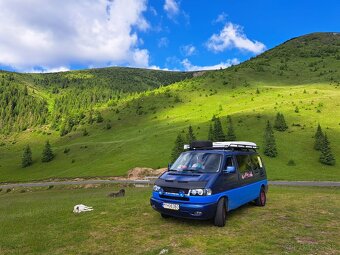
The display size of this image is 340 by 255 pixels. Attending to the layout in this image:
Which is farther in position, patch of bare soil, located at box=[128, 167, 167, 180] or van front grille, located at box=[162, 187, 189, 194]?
patch of bare soil, located at box=[128, 167, 167, 180]

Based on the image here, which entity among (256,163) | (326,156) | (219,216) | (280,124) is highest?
(280,124)

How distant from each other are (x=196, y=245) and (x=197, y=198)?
1.90m

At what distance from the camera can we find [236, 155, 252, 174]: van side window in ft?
46.7

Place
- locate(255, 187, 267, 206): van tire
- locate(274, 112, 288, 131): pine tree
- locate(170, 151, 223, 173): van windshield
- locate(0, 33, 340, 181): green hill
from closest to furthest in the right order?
1. locate(170, 151, 223, 173): van windshield
2. locate(255, 187, 267, 206): van tire
3. locate(0, 33, 340, 181): green hill
4. locate(274, 112, 288, 131): pine tree

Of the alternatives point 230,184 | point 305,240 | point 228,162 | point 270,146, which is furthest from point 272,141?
point 305,240

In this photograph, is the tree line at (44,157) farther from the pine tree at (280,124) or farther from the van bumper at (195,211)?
the van bumper at (195,211)

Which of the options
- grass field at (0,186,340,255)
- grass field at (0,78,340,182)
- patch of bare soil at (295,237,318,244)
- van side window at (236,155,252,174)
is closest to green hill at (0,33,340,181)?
grass field at (0,78,340,182)

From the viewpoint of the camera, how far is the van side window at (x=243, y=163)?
1424cm

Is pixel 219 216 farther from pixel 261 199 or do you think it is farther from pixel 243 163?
pixel 261 199

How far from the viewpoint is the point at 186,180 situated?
1178 centimetres

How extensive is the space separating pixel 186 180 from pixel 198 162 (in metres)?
1.63

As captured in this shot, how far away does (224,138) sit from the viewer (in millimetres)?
69438

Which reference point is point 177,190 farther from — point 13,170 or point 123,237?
point 13,170

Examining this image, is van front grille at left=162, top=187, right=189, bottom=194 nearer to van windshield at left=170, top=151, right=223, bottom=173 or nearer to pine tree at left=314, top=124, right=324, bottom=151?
van windshield at left=170, top=151, right=223, bottom=173
